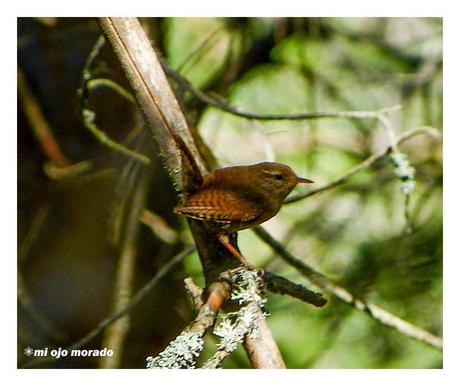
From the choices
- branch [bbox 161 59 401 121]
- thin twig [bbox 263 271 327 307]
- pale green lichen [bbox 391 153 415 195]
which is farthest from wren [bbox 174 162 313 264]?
pale green lichen [bbox 391 153 415 195]

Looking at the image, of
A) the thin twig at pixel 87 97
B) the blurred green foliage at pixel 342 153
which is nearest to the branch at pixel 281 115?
the blurred green foliage at pixel 342 153

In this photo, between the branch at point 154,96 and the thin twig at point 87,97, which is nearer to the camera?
the branch at point 154,96

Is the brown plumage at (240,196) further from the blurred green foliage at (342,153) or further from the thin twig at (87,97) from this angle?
the thin twig at (87,97)
